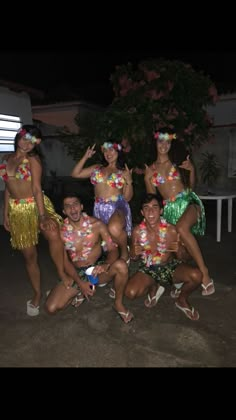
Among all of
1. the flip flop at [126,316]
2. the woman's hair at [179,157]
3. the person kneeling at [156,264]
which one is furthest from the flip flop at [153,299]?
the woman's hair at [179,157]

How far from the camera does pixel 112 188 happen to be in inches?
132

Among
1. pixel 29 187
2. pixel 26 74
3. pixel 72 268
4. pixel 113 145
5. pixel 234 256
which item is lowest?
pixel 234 256

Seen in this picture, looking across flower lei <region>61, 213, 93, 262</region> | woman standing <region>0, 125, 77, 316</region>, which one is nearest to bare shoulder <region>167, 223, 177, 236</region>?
flower lei <region>61, 213, 93, 262</region>

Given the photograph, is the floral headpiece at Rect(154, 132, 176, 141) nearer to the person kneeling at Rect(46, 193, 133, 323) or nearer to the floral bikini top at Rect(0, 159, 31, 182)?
the person kneeling at Rect(46, 193, 133, 323)

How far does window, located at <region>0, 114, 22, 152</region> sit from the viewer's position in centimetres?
674

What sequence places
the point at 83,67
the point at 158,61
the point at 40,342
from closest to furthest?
the point at 40,342 < the point at 158,61 < the point at 83,67

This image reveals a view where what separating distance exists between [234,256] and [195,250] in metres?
1.75

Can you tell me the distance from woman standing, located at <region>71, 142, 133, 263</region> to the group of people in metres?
0.01

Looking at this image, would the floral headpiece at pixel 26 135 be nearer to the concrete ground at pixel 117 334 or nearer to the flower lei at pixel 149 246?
the flower lei at pixel 149 246

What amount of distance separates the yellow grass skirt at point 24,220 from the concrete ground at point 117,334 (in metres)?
0.65

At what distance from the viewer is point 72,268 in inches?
108

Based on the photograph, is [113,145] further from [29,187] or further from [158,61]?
[158,61]

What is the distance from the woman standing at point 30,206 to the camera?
2797mm
